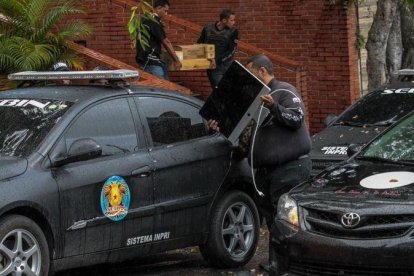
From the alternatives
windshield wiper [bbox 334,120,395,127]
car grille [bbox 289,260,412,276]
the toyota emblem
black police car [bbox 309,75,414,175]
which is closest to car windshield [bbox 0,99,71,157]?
car grille [bbox 289,260,412,276]

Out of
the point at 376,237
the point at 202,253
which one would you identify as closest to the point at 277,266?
the point at 376,237

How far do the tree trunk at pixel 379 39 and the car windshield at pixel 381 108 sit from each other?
2213 mm

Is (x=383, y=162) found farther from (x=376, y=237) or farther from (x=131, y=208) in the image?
(x=131, y=208)

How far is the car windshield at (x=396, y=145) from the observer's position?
26.6 feet

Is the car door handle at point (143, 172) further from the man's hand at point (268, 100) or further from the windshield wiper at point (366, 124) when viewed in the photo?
the windshield wiper at point (366, 124)

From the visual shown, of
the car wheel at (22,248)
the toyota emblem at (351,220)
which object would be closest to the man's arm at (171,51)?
the car wheel at (22,248)

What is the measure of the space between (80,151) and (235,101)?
1674 millimetres

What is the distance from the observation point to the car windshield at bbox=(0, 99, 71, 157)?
7.86m

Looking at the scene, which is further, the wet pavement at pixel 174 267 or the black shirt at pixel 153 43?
the black shirt at pixel 153 43

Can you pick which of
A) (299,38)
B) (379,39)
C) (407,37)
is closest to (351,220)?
(379,39)

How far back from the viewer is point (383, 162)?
807 cm

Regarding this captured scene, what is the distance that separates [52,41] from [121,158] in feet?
18.6

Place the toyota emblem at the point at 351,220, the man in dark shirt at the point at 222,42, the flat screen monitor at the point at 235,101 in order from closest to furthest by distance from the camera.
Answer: the toyota emblem at the point at 351,220 → the flat screen monitor at the point at 235,101 → the man in dark shirt at the point at 222,42

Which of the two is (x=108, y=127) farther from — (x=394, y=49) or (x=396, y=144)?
(x=394, y=49)
